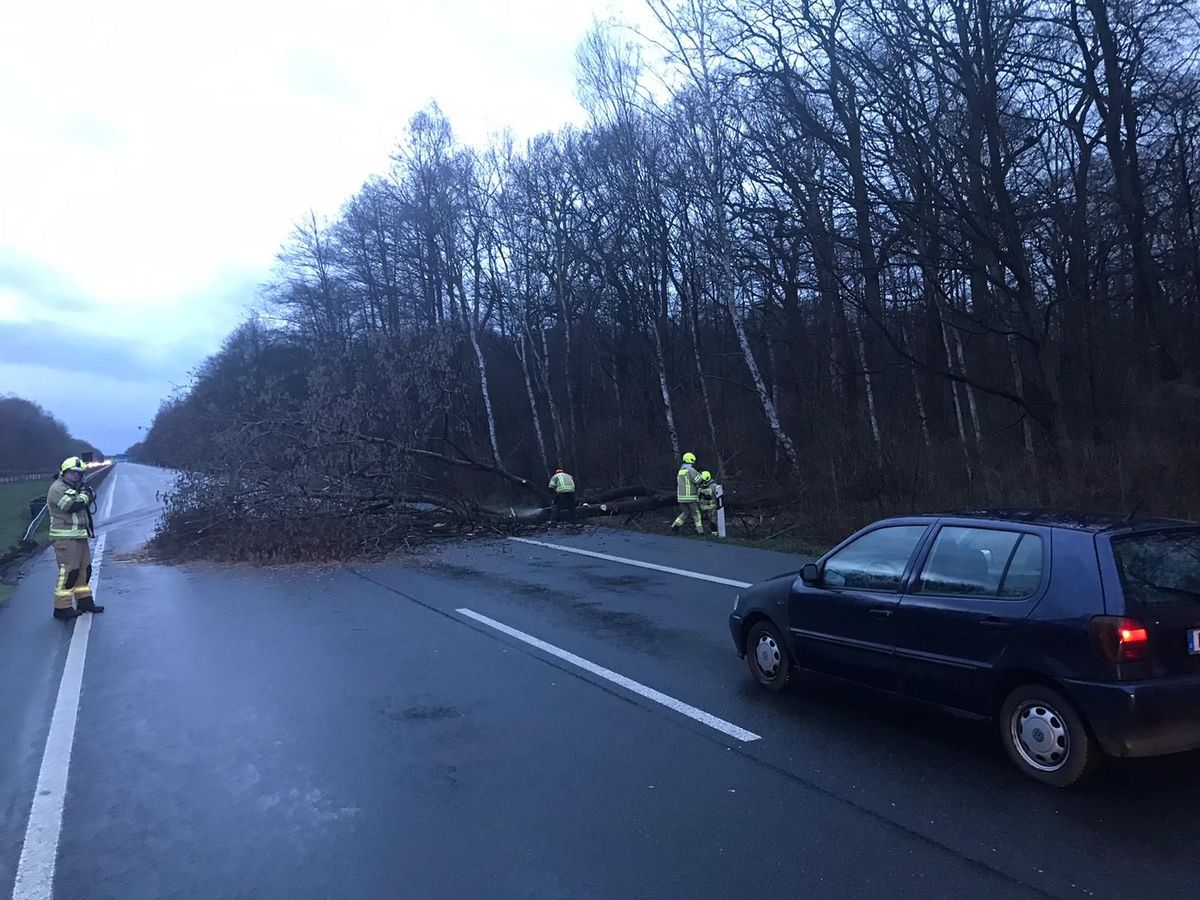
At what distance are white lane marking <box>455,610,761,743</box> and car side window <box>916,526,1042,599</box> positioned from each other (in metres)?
1.52

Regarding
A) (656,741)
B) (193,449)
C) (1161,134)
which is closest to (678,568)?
(656,741)

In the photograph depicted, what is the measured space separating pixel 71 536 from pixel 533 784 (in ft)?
27.8

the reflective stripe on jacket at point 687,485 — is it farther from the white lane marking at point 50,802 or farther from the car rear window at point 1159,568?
the car rear window at point 1159,568

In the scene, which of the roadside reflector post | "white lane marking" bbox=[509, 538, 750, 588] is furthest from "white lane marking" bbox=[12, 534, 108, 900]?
the roadside reflector post

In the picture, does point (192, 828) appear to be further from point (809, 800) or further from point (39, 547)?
point (39, 547)

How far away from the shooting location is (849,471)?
17.1 metres

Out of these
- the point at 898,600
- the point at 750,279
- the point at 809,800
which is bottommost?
the point at 809,800

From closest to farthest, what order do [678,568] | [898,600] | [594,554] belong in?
[898,600] → [678,568] → [594,554]

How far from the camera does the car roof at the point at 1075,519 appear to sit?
515 cm

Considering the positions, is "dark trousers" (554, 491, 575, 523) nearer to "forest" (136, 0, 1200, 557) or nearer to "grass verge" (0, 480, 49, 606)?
"forest" (136, 0, 1200, 557)

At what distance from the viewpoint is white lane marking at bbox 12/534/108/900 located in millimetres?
4316

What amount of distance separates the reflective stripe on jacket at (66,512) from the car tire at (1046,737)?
34.5ft

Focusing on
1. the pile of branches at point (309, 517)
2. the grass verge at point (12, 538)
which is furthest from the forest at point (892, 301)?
the grass verge at point (12, 538)

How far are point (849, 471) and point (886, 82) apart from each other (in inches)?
273
